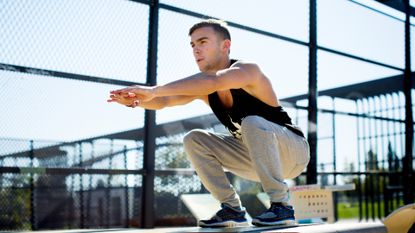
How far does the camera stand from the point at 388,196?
6.27m

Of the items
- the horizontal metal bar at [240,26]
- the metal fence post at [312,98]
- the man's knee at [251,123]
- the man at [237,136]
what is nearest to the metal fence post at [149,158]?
the horizontal metal bar at [240,26]

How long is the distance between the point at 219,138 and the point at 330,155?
2911 millimetres

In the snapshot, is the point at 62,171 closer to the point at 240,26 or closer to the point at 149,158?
the point at 149,158

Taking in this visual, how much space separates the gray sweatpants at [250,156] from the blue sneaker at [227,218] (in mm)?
45

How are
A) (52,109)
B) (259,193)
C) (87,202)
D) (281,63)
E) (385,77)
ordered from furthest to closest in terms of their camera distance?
(385,77) < (281,63) < (259,193) < (87,202) < (52,109)

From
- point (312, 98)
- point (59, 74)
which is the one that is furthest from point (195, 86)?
point (312, 98)

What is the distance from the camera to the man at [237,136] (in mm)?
2279

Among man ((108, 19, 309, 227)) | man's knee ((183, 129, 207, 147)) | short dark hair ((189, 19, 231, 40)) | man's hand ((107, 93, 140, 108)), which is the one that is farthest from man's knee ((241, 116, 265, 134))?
man's hand ((107, 93, 140, 108))

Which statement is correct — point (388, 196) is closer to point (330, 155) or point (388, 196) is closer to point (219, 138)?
point (330, 155)

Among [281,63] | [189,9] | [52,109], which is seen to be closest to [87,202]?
[52,109]

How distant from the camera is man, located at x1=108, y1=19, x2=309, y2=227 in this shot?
7.48ft

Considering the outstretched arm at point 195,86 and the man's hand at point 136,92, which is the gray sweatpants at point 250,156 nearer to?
the outstretched arm at point 195,86

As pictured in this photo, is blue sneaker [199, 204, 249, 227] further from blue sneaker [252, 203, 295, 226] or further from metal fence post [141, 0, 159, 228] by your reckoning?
metal fence post [141, 0, 159, 228]

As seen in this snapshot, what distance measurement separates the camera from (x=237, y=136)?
2.64 meters
